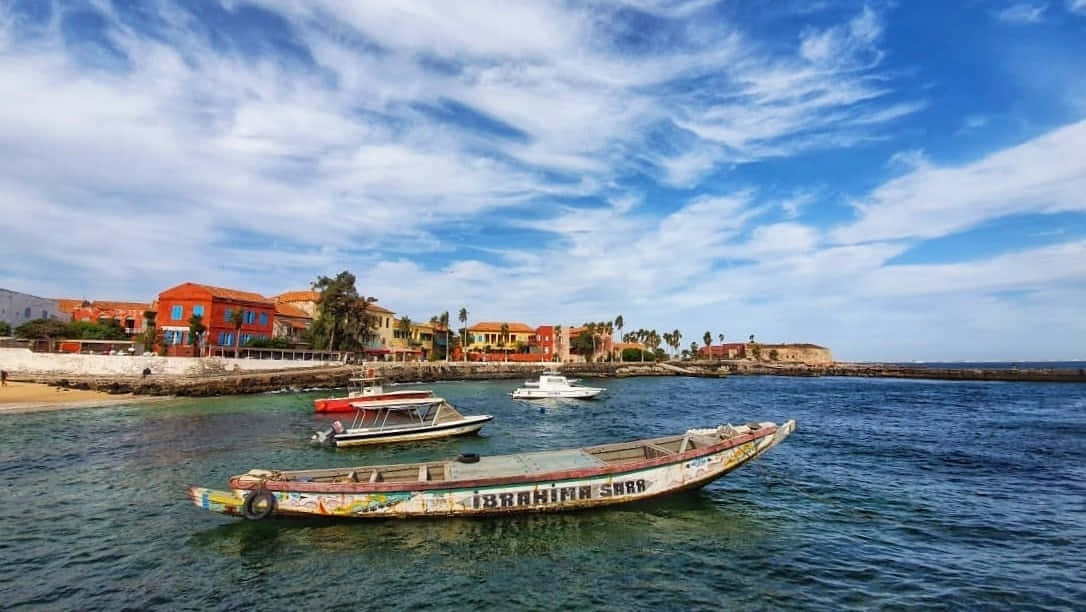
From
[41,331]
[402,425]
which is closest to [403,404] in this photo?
[402,425]

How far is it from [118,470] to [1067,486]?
125 feet

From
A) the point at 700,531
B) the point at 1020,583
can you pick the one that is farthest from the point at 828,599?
the point at 1020,583

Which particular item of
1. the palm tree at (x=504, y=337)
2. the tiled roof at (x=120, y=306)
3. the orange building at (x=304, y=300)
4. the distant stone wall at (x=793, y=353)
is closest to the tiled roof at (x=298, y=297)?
the orange building at (x=304, y=300)

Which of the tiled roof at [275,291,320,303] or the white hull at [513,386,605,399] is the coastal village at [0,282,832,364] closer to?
the tiled roof at [275,291,320,303]

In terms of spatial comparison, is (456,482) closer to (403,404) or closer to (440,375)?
(403,404)

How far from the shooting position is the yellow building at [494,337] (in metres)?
122

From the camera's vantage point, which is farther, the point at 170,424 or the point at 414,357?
the point at 414,357

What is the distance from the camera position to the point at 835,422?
1625 inches

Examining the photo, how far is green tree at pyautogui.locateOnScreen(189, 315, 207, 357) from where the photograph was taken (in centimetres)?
6556

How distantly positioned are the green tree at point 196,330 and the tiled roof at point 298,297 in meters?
30.9

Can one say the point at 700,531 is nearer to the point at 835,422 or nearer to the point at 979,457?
the point at 979,457

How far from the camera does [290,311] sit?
8981cm

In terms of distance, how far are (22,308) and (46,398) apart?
4890 centimetres

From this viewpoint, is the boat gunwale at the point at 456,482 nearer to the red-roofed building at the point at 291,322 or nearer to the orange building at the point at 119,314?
the red-roofed building at the point at 291,322
